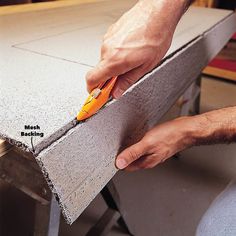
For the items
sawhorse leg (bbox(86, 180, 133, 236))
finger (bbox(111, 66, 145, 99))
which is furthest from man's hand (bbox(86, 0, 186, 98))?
sawhorse leg (bbox(86, 180, 133, 236))

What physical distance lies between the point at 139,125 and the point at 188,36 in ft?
1.38

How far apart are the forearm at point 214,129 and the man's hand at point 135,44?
0.27 meters

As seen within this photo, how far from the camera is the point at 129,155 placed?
0.55 m

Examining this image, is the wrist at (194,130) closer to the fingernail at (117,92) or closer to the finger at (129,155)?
the finger at (129,155)

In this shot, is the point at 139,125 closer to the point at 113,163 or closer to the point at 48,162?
the point at 113,163

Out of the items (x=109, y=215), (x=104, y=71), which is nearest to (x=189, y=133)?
(x=104, y=71)

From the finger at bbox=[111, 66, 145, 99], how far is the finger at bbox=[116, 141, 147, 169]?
0.12 meters

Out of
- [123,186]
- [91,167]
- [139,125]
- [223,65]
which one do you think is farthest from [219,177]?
[223,65]

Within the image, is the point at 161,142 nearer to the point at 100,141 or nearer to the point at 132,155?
the point at 132,155

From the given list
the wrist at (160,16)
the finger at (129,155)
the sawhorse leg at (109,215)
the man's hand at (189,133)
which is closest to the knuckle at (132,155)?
the finger at (129,155)

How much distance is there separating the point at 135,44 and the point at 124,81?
0.20 feet

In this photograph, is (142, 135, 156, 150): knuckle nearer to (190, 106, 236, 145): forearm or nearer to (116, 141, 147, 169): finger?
(116, 141, 147, 169): finger

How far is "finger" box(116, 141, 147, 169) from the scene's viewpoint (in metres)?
0.53

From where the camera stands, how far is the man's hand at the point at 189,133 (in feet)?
2.21
